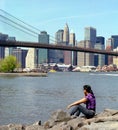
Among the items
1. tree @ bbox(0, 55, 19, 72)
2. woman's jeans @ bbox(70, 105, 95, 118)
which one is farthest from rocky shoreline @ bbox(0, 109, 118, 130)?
tree @ bbox(0, 55, 19, 72)

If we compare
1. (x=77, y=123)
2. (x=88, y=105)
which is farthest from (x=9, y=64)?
(x=77, y=123)

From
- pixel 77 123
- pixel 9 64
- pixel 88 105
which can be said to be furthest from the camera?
pixel 9 64

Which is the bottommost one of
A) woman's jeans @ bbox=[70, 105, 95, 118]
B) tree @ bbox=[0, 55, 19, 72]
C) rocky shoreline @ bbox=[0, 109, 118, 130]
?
rocky shoreline @ bbox=[0, 109, 118, 130]

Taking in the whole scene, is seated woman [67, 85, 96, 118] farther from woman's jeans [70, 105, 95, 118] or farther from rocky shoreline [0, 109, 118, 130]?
rocky shoreline [0, 109, 118, 130]

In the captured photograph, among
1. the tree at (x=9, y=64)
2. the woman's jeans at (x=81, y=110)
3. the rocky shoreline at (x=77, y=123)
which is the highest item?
the tree at (x=9, y=64)

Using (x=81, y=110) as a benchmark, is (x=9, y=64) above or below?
above

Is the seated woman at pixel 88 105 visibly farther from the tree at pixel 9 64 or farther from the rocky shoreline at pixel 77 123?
the tree at pixel 9 64

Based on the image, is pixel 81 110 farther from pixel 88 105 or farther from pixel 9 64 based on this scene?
pixel 9 64

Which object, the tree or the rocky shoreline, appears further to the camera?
the tree

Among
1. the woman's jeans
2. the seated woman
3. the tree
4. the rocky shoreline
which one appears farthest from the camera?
the tree

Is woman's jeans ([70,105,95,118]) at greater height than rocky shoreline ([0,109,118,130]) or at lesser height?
greater

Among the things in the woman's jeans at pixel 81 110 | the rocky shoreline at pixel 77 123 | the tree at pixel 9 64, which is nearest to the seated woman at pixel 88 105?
the woman's jeans at pixel 81 110

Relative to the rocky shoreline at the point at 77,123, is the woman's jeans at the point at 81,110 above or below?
above

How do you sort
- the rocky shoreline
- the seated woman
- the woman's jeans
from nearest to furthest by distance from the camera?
the rocky shoreline, the seated woman, the woman's jeans
